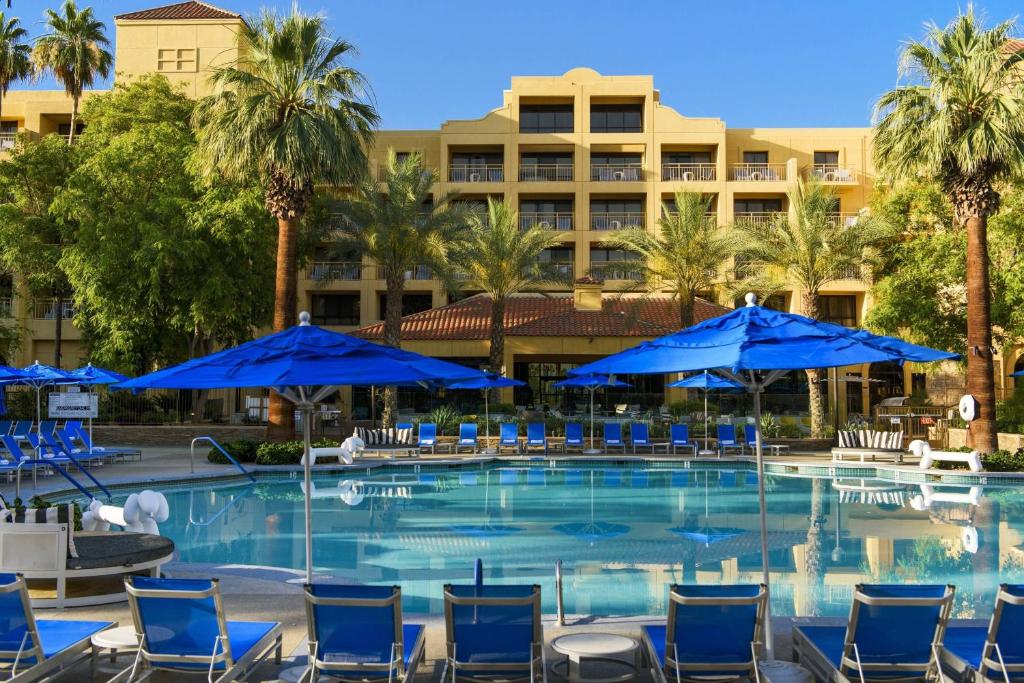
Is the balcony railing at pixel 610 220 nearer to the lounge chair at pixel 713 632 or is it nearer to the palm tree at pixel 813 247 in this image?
the palm tree at pixel 813 247

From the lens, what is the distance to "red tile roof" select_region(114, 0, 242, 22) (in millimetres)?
40250

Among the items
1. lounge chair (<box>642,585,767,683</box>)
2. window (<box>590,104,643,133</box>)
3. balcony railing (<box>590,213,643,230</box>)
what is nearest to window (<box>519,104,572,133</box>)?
window (<box>590,104,643,133</box>)

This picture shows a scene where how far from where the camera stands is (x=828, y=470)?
69.6ft

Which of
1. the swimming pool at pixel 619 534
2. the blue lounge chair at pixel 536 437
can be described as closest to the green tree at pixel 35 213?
the swimming pool at pixel 619 534

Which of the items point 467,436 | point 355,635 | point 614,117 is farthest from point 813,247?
point 355,635

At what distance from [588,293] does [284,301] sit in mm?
13586

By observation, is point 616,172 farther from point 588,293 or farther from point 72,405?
point 72,405

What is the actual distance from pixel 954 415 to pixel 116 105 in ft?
99.8

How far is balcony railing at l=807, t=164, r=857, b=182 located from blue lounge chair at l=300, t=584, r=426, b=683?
37.3m

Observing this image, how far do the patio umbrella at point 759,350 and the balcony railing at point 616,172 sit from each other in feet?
112

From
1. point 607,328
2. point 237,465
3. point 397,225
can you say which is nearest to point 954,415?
point 607,328

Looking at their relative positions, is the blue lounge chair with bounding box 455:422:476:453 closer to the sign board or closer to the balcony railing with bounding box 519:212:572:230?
the sign board

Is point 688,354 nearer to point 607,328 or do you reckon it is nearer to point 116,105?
point 607,328

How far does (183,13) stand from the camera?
40.5m
